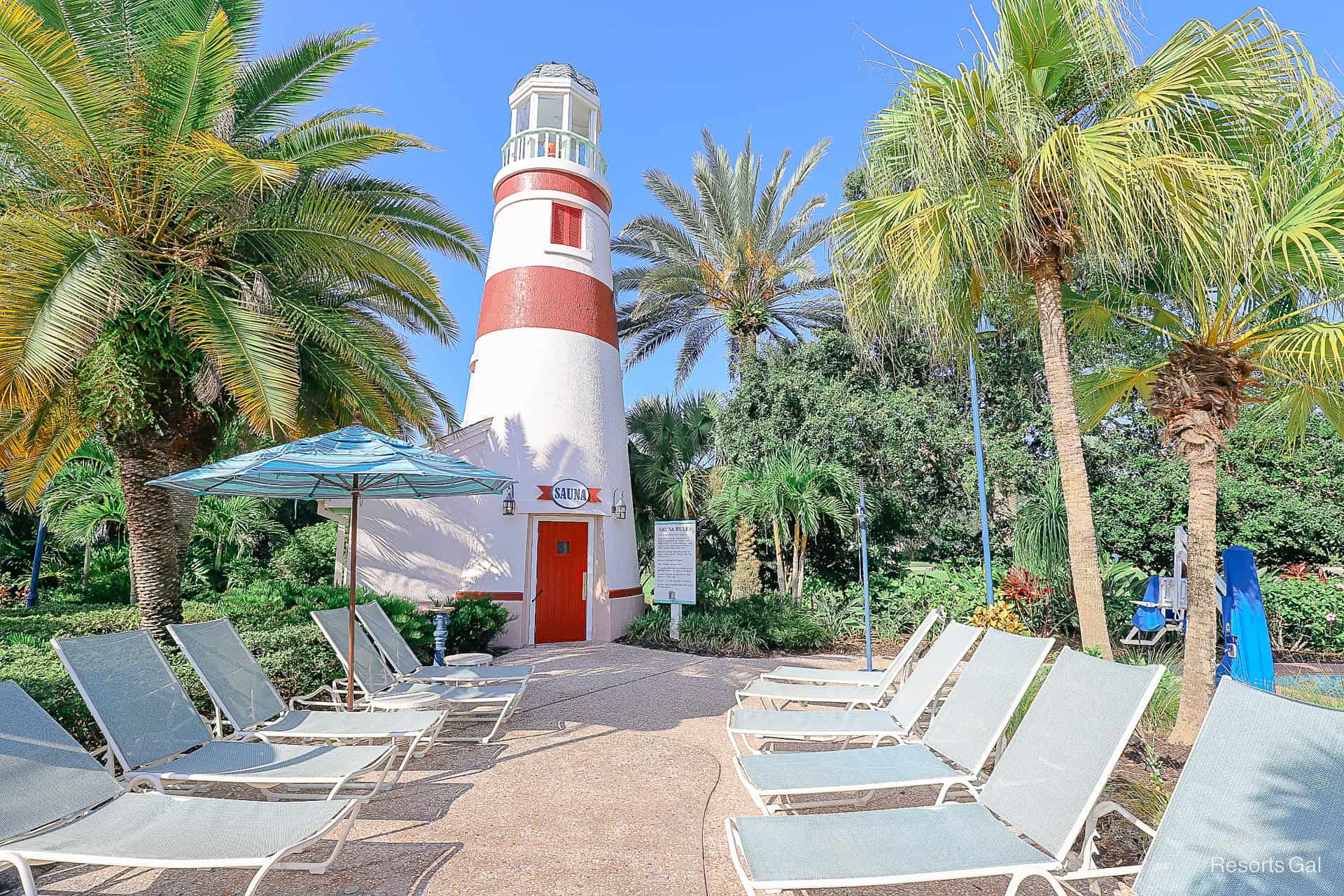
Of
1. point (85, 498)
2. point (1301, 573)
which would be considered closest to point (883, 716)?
point (1301, 573)

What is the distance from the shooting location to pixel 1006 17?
5590mm

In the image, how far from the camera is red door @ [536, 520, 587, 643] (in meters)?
12.3

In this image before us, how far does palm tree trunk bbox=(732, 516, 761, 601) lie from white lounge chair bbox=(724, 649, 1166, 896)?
34.9 ft

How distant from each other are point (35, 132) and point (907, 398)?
42.8 ft

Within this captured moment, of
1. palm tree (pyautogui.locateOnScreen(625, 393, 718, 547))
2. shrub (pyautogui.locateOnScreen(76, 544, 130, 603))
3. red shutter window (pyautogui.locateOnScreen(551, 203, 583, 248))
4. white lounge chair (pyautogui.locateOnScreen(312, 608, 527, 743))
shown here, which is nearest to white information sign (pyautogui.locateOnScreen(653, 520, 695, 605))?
white lounge chair (pyautogui.locateOnScreen(312, 608, 527, 743))

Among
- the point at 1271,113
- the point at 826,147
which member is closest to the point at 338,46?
A: the point at 1271,113

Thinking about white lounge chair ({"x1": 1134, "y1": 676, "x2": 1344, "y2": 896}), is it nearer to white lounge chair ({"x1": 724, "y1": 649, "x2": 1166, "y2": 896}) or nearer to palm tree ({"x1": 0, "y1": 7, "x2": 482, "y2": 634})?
white lounge chair ({"x1": 724, "y1": 649, "x2": 1166, "y2": 896})

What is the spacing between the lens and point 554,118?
14.1 m

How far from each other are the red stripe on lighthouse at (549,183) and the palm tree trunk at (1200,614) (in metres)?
11.4

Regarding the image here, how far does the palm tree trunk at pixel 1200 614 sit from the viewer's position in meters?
5.09

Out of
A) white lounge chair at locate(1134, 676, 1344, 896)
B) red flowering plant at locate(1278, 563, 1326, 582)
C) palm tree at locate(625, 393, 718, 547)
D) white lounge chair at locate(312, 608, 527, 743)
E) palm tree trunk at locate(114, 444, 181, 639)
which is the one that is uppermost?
palm tree at locate(625, 393, 718, 547)

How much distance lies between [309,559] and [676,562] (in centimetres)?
825

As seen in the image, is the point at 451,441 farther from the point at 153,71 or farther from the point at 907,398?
the point at 907,398

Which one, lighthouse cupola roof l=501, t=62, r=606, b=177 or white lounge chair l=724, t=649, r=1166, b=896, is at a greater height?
lighthouse cupola roof l=501, t=62, r=606, b=177
